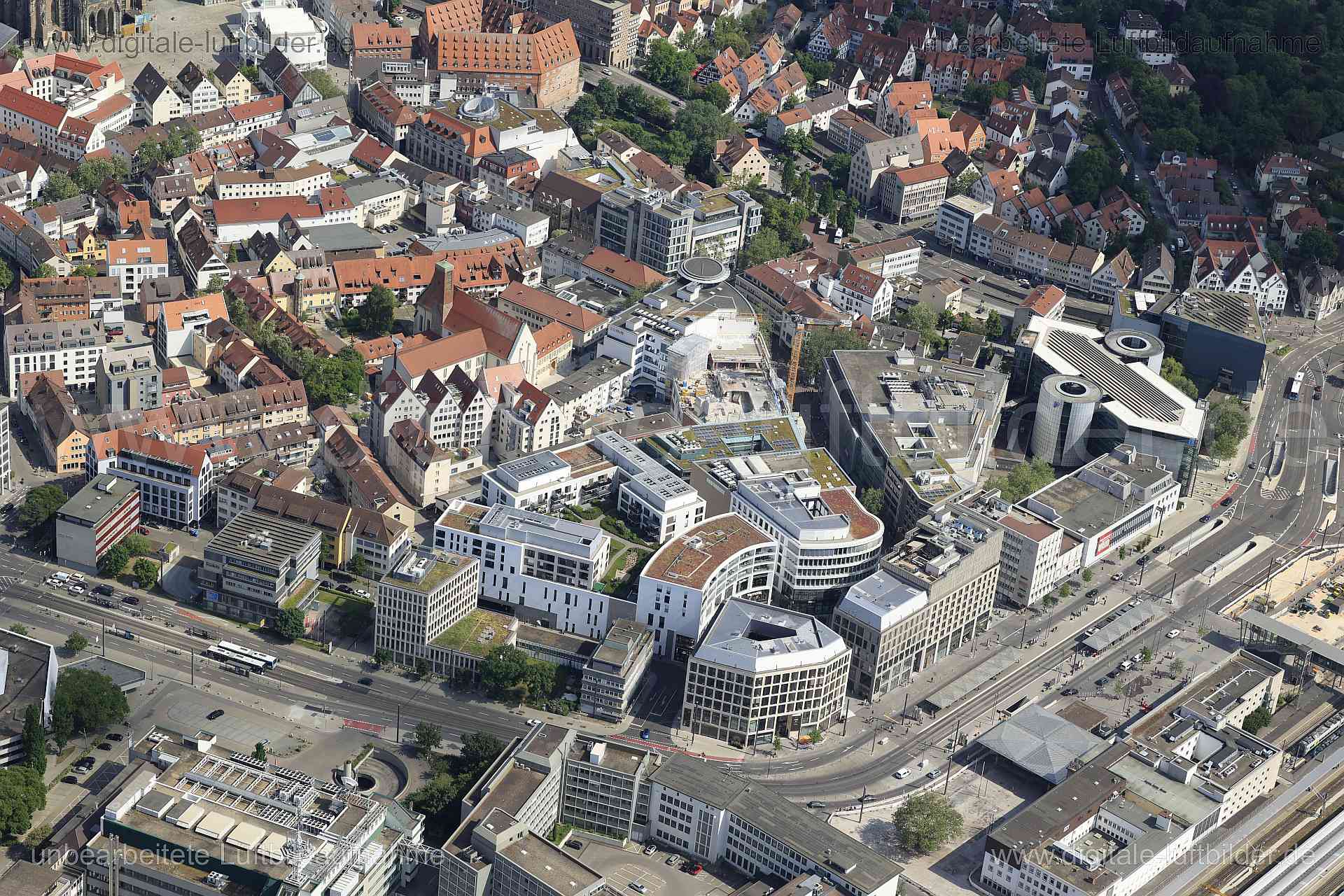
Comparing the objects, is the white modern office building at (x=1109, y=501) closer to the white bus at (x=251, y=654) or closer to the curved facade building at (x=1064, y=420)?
the curved facade building at (x=1064, y=420)

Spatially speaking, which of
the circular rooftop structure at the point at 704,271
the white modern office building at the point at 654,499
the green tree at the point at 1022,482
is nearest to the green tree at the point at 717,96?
the circular rooftop structure at the point at 704,271

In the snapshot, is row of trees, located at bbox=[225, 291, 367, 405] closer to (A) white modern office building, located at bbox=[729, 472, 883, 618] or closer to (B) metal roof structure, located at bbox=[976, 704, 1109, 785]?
(A) white modern office building, located at bbox=[729, 472, 883, 618]

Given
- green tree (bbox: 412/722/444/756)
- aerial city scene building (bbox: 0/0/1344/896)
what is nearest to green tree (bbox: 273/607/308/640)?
aerial city scene building (bbox: 0/0/1344/896)

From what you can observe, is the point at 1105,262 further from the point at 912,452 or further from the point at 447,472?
the point at 447,472

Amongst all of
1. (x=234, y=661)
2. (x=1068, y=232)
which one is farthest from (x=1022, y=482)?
(x=234, y=661)

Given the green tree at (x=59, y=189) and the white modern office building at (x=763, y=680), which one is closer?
the white modern office building at (x=763, y=680)

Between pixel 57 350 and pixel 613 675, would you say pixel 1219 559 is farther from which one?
pixel 57 350
